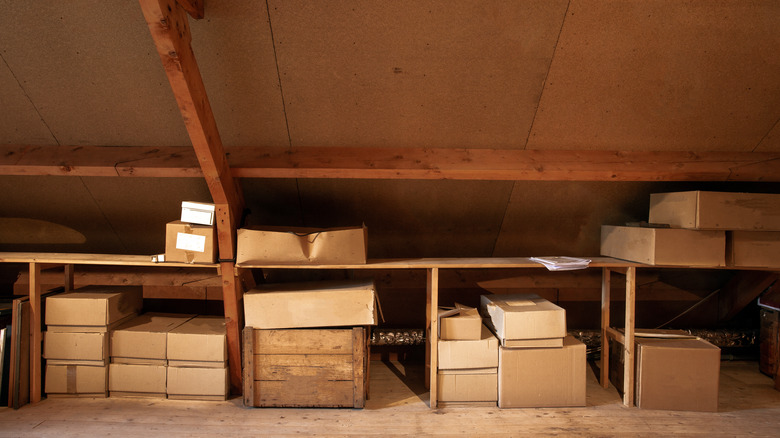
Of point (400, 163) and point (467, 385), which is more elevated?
point (400, 163)

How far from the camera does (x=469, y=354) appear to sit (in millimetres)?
2496

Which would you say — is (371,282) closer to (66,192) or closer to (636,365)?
(636,365)

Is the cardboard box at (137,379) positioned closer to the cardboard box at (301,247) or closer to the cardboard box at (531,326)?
the cardboard box at (301,247)

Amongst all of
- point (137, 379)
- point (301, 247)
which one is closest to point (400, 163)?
point (301, 247)

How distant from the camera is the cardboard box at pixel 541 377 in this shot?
247 centimetres

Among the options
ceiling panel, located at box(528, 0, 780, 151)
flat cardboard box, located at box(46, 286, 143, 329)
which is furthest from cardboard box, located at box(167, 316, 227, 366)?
ceiling panel, located at box(528, 0, 780, 151)

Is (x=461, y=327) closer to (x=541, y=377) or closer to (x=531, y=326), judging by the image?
(x=531, y=326)

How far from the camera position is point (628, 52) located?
2.05 meters

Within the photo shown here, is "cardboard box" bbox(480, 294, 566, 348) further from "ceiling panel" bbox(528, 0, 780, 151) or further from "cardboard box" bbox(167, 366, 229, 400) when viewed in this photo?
"cardboard box" bbox(167, 366, 229, 400)

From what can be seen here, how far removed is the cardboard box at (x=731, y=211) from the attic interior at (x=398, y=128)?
19 centimetres

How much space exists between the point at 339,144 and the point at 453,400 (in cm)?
170

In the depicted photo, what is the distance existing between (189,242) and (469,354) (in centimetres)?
179

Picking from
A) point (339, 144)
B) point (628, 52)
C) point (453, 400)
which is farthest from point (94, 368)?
point (628, 52)

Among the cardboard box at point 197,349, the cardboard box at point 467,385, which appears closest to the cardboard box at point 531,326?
the cardboard box at point 467,385
